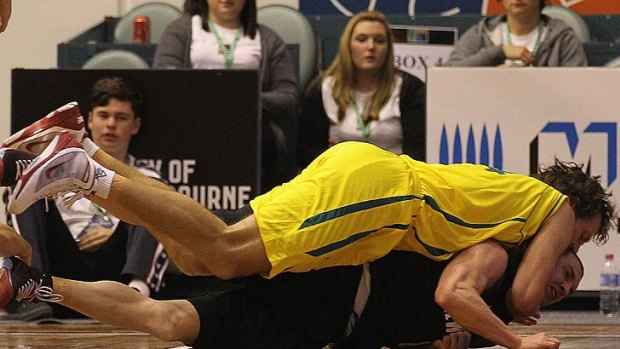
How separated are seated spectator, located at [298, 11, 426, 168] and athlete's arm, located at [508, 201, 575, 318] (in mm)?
2613

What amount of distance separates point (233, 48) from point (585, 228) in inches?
127

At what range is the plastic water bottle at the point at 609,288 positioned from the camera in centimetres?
680

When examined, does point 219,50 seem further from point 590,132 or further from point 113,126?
point 590,132

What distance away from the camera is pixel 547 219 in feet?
14.9

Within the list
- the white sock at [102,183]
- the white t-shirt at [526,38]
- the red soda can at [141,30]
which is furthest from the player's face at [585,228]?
the red soda can at [141,30]

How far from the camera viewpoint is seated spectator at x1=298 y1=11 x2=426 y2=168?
720cm

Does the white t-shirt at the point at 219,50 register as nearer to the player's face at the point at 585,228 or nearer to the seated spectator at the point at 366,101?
the seated spectator at the point at 366,101

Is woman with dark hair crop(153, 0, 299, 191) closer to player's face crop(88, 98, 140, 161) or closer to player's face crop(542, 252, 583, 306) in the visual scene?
player's face crop(88, 98, 140, 161)

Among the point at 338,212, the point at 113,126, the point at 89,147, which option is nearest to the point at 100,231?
the point at 113,126

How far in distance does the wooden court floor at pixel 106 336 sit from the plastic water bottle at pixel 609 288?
1.70 ft

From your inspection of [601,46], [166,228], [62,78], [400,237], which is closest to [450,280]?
[400,237]

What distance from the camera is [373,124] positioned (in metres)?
7.20

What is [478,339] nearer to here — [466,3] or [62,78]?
[62,78]

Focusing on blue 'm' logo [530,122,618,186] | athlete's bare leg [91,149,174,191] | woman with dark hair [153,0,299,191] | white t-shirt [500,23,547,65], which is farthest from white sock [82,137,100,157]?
white t-shirt [500,23,547,65]
